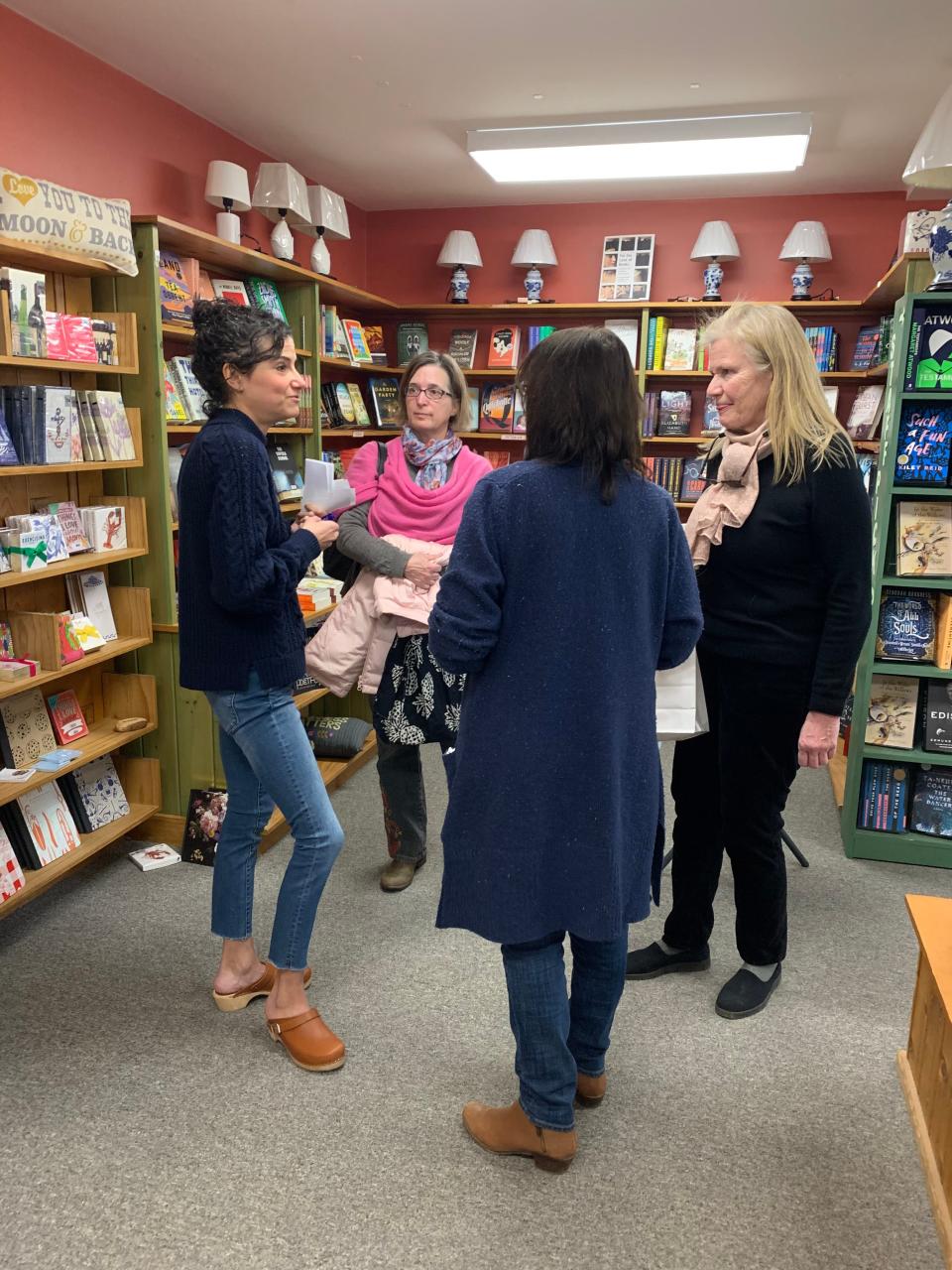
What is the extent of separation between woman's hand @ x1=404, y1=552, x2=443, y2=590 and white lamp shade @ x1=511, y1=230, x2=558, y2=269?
3083 mm

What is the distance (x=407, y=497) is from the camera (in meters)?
2.68

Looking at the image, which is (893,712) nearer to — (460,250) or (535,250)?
(535,250)

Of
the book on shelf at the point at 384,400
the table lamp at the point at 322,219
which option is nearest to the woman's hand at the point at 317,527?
the table lamp at the point at 322,219

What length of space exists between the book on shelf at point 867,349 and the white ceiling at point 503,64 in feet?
2.54

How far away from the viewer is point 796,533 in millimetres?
2004

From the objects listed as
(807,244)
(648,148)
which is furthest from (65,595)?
(807,244)

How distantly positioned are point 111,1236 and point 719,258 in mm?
4931

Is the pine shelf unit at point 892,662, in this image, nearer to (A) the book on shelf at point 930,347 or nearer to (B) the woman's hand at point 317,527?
(A) the book on shelf at point 930,347

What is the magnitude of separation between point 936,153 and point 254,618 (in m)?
2.42

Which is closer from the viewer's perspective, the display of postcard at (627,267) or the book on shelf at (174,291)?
the book on shelf at (174,291)

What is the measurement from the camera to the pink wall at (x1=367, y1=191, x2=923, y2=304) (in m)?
4.87

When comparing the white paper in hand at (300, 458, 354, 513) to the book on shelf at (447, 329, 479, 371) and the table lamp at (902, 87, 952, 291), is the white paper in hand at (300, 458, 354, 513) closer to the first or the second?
the table lamp at (902, 87, 952, 291)

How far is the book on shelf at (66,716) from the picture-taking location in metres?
2.86

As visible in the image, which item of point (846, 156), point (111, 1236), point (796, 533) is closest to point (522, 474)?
point (796, 533)
